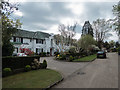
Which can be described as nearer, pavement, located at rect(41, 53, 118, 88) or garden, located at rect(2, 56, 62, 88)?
pavement, located at rect(41, 53, 118, 88)

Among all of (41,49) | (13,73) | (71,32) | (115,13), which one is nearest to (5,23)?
(13,73)

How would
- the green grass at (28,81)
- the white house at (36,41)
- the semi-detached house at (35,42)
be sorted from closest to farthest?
the green grass at (28,81) < the white house at (36,41) < the semi-detached house at (35,42)

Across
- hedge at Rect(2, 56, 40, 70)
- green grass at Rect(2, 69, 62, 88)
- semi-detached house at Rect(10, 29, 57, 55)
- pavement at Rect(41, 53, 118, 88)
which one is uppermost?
semi-detached house at Rect(10, 29, 57, 55)

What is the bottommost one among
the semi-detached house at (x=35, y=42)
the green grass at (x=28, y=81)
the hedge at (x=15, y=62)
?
the green grass at (x=28, y=81)

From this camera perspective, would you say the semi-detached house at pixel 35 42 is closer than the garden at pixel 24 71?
No

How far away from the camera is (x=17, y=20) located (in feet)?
20.6

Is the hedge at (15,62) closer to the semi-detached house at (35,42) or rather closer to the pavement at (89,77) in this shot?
the pavement at (89,77)

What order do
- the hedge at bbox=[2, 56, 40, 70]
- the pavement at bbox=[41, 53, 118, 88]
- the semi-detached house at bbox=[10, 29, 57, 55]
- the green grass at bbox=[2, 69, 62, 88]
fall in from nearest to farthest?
the green grass at bbox=[2, 69, 62, 88], the pavement at bbox=[41, 53, 118, 88], the hedge at bbox=[2, 56, 40, 70], the semi-detached house at bbox=[10, 29, 57, 55]

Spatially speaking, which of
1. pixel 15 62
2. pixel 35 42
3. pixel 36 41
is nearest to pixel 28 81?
pixel 15 62

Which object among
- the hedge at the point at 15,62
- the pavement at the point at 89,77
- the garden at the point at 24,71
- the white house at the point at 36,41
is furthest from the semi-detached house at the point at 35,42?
the pavement at the point at 89,77

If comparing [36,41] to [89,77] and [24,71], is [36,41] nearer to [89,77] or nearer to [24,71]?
[24,71]

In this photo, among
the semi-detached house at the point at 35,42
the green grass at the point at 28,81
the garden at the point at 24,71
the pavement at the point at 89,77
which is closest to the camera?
the green grass at the point at 28,81

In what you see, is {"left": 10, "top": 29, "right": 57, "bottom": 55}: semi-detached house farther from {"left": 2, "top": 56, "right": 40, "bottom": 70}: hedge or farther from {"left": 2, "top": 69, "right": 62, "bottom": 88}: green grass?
{"left": 2, "top": 69, "right": 62, "bottom": 88}: green grass

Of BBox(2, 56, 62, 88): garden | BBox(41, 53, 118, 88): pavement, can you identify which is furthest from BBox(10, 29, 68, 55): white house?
BBox(41, 53, 118, 88): pavement
